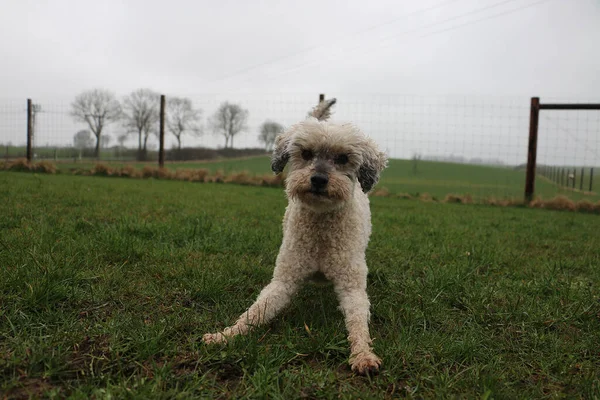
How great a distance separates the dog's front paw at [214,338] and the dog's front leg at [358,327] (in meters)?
0.63

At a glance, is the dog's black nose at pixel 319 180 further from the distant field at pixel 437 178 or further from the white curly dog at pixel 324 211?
the distant field at pixel 437 178

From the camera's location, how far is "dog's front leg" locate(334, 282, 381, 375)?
1917 millimetres

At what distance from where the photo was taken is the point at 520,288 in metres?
3.19

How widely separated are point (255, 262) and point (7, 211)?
305 cm

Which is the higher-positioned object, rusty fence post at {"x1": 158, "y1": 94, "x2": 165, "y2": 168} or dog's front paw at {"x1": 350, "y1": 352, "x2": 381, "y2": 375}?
rusty fence post at {"x1": 158, "y1": 94, "x2": 165, "y2": 168}

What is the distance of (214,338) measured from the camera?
203 centimetres

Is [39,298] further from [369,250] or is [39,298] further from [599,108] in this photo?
[599,108]

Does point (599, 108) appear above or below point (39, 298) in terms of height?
above

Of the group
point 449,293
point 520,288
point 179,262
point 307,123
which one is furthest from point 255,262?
point 520,288

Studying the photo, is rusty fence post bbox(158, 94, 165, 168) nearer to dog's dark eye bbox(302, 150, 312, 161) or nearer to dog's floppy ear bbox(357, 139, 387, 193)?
dog's dark eye bbox(302, 150, 312, 161)

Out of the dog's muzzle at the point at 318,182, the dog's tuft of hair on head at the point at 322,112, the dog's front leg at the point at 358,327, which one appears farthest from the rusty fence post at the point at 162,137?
the dog's front leg at the point at 358,327

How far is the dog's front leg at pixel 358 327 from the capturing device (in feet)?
6.29

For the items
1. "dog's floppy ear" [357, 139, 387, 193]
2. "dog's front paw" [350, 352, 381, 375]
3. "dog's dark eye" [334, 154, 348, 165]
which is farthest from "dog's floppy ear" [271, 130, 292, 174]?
"dog's front paw" [350, 352, 381, 375]

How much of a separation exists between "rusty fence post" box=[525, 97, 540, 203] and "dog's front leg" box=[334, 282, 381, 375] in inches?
382
